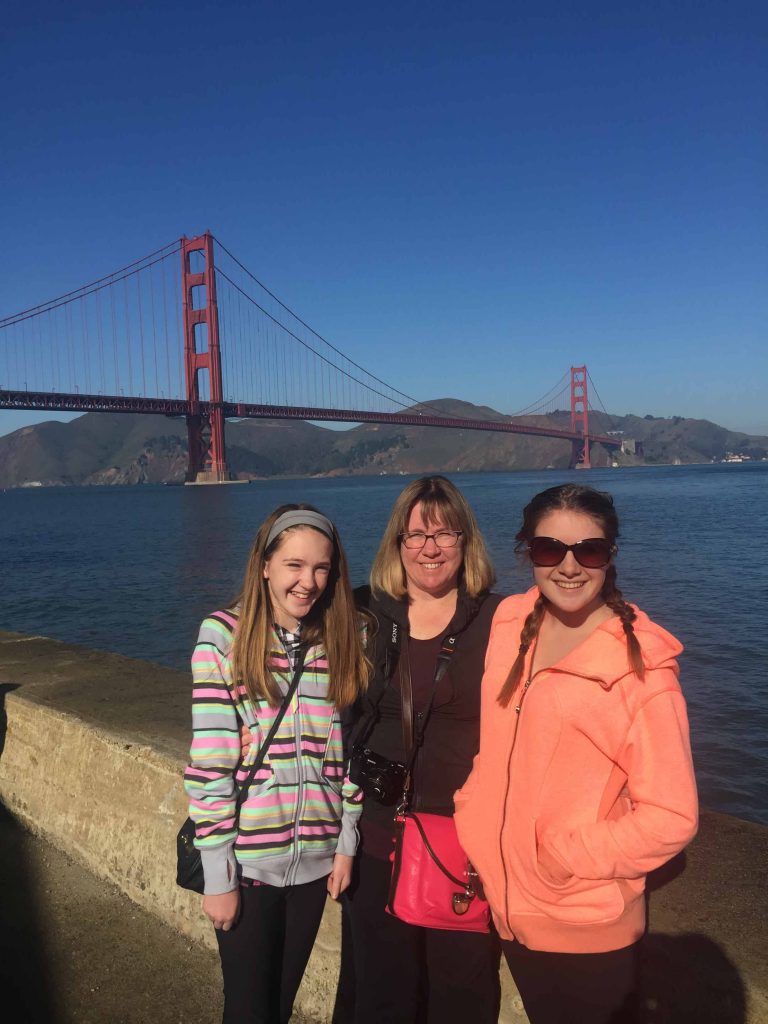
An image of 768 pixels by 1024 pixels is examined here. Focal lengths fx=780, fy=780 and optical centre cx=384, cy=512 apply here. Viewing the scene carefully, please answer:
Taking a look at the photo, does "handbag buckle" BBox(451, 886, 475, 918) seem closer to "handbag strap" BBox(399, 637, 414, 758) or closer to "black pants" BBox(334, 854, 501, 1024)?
"black pants" BBox(334, 854, 501, 1024)

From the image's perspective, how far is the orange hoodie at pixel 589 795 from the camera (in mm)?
1128

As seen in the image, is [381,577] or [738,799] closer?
[381,577]

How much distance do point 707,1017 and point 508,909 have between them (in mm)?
361

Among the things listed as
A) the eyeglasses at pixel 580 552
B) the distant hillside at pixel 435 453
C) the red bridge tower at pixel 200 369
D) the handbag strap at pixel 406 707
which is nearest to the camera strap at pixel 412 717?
the handbag strap at pixel 406 707

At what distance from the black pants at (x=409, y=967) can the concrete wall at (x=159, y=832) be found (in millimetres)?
84

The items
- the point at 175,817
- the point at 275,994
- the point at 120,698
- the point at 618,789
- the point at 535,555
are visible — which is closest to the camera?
the point at 618,789

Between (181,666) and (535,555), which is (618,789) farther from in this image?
(181,666)

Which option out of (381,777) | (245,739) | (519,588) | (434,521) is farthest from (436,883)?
(519,588)

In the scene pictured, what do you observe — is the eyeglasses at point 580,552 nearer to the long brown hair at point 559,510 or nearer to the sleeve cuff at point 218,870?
the long brown hair at point 559,510

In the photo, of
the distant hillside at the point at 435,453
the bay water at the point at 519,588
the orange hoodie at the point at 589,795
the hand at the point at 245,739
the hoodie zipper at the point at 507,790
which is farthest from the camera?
the distant hillside at the point at 435,453

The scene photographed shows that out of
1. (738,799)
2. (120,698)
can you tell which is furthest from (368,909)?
(738,799)

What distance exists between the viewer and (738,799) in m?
5.66

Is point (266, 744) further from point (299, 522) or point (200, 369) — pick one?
point (200, 369)

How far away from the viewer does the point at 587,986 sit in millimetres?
1206
